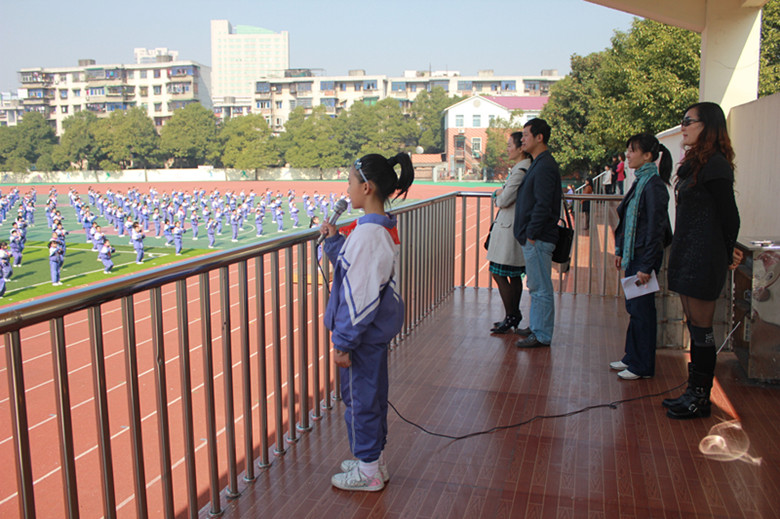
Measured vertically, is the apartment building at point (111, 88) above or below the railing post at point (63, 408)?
above

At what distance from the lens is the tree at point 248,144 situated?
9431cm

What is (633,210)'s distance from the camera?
432cm

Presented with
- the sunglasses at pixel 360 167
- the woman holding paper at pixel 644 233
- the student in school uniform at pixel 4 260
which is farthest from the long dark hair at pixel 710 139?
the student in school uniform at pixel 4 260

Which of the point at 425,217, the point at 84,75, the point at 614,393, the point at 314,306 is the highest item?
the point at 84,75

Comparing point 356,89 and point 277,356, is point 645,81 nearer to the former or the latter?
point 277,356

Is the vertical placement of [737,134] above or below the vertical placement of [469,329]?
above

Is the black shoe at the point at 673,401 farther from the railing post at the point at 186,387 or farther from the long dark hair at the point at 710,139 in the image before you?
the railing post at the point at 186,387

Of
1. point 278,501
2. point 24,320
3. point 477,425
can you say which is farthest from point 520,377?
point 24,320

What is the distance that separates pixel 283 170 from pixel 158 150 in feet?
66.6

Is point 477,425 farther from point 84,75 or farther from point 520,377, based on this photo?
point 84,75

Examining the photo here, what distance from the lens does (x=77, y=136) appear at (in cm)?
9925

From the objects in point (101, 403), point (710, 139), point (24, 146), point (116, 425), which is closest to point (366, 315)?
point (101, 403)

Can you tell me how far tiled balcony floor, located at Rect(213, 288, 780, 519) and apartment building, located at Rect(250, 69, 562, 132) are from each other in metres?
107

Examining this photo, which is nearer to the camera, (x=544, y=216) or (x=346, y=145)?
(x=544, y=216)
